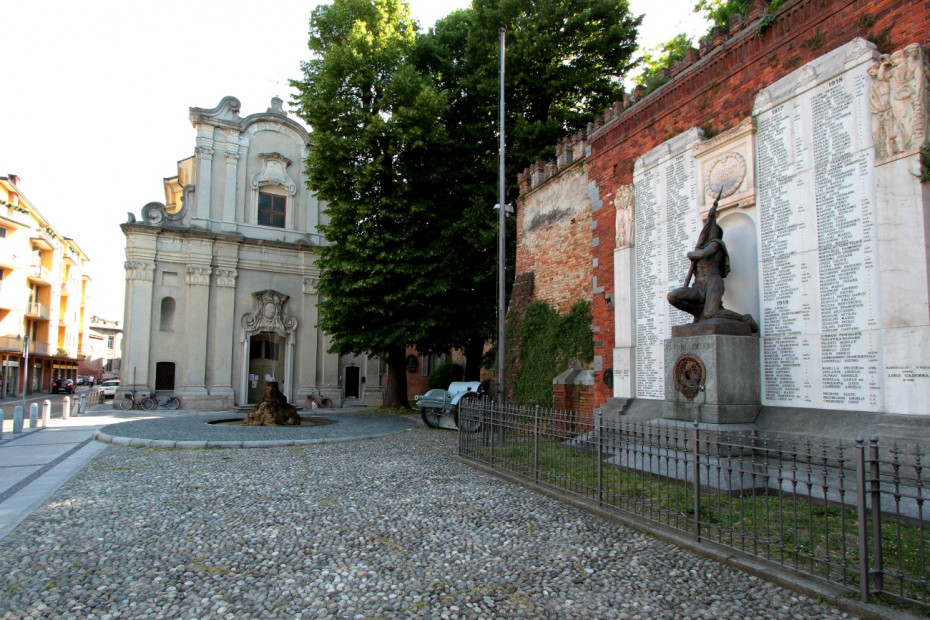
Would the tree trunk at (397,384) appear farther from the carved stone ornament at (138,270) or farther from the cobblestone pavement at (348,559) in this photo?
the cobblestone pavement at (348,559)

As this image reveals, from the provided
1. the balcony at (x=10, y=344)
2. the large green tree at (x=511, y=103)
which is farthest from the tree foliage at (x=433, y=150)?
the balcony at (x=10, y=344)

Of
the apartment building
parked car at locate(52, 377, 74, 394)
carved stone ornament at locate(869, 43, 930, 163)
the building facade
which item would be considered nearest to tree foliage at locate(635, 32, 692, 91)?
carved stone ornament at locate(869, 43, 930, 163)

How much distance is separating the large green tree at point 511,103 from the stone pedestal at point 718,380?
33.9 feet

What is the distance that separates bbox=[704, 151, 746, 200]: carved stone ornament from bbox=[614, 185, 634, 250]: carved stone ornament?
2.02m

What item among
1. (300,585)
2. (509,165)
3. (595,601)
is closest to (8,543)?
(300,585)

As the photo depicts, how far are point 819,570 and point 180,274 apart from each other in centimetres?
2731

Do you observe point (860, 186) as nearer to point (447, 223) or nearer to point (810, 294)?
point (810, 294)

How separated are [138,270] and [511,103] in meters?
18.2

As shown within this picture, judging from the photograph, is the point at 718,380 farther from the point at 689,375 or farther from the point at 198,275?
the point at 198,275

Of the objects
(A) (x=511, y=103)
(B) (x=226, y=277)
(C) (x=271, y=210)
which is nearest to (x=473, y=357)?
(A) (x=511, y=103)

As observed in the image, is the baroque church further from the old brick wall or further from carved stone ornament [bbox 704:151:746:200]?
carved stone ornament [bbox 704:151:746:200]

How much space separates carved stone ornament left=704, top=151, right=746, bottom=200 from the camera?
28.7 ft

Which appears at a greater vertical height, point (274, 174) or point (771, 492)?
point (274, 174)

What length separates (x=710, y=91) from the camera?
9.49 m
